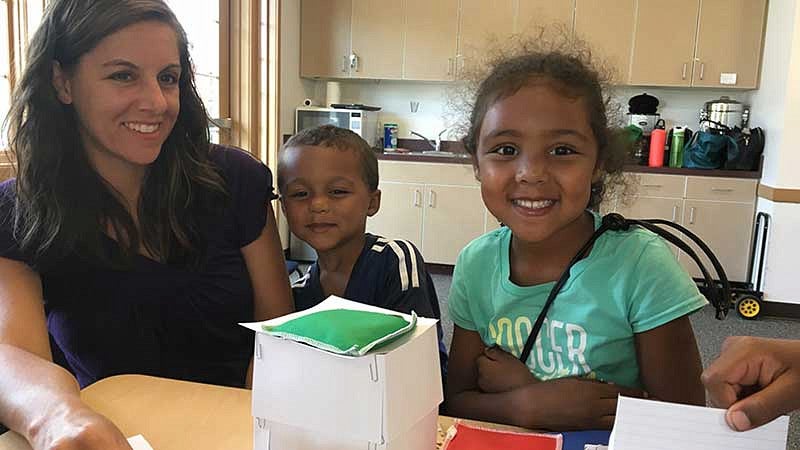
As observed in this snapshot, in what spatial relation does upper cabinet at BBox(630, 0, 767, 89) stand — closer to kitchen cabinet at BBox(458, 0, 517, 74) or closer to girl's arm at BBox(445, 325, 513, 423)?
kitchen cabinet at BBox(458, 0, 517, 74)

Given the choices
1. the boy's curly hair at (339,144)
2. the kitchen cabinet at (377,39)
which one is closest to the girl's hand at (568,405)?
the boy's curly hair at (339,144)

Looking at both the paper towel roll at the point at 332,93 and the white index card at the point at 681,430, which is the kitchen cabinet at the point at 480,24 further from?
the white index card at the point at 681,430

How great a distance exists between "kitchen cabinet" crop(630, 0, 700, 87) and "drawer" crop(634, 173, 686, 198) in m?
0.65

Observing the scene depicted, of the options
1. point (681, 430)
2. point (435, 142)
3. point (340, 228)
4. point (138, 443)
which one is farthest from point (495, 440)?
point (435, 142)

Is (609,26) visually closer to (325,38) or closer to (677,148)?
(677,148)

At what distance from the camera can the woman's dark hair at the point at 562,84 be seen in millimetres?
1081

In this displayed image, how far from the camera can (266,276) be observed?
1284mm

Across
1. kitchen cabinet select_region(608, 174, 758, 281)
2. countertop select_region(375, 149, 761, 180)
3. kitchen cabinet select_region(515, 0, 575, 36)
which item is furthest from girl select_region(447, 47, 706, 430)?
kitchen cabinet select_region(515, 0, 575, 36)

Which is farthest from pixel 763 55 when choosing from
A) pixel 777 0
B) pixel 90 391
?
pixel 90 391

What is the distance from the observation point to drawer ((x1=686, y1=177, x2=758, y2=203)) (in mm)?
4016

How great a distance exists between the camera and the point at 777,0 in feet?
12.8

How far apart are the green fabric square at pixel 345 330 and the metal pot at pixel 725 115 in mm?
4088

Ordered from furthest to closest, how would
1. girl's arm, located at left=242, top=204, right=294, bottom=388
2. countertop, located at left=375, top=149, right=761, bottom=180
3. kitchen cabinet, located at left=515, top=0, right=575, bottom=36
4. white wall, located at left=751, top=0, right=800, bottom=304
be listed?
kitchen cabinet, located at left=515, top=0, right=575, bottom=36, countertop, located at left=375, top=149, right=761, bottom=180, white wall, located at left=751, top=0, right=800, bottom=304, girl's arm, located at left=242, top=204, right=294, bottom=388

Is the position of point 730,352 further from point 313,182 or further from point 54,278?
point 54,278
